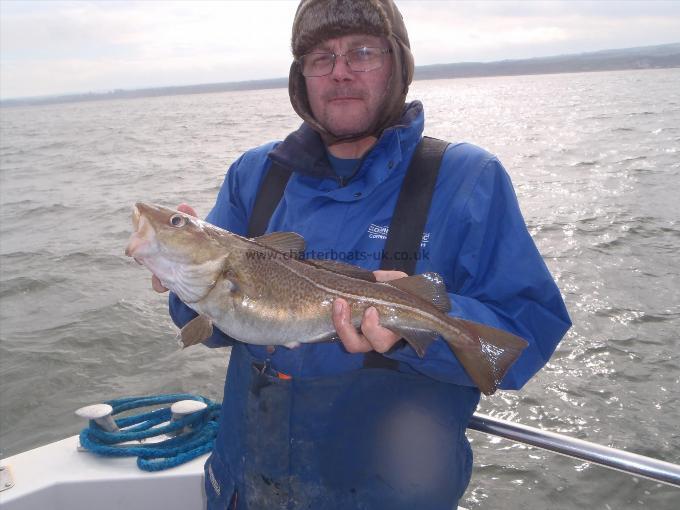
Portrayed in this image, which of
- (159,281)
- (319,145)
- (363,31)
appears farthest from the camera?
(319,145)

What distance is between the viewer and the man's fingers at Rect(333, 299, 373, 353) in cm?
267

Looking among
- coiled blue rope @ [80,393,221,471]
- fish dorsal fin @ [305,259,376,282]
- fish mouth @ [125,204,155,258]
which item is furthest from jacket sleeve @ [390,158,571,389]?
coiled blue rope @ [80,393,221,471]

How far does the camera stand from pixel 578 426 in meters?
7.22

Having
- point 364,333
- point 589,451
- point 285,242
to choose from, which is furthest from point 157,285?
point 589,451

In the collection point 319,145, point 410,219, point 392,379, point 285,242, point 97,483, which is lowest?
point 97,483

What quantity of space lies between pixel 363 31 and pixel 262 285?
1.66 metres


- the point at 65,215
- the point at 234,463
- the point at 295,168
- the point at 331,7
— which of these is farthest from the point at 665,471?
the point at 65,215

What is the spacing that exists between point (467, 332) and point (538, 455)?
5095 millimetres

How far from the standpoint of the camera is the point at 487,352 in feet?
8.49

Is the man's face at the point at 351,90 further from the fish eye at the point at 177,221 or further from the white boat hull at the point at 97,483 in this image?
the white boat hull at the point at 97,483

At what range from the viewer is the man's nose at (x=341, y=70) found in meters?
3.26

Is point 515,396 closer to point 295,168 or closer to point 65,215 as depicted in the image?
point 295,168

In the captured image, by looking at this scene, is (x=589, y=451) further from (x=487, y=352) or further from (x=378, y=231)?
(x=378, y=231)

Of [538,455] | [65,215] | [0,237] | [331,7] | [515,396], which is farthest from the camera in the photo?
[65,215]
